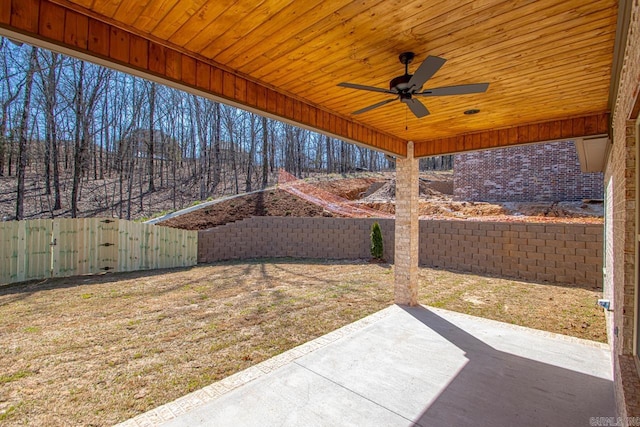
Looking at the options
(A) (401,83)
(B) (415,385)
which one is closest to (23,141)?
(A) (401,83)

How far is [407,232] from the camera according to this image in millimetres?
5133

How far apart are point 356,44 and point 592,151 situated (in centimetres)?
431

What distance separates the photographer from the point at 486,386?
280cm

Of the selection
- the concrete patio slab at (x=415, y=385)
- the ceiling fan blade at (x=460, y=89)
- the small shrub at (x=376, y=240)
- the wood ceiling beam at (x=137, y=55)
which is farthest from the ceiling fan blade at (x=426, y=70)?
the small shrub at (x=376, y=240)

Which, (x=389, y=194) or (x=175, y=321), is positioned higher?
(x=389, y=194)

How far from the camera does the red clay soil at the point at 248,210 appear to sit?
33.9ft

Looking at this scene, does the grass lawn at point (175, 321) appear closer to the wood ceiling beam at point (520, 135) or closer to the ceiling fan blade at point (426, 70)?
the wood ceiling beam at point (520, 135)

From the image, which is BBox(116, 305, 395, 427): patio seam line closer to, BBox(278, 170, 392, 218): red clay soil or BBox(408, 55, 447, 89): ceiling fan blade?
BBox(408, 55, 447, 89): ceiling fan blade

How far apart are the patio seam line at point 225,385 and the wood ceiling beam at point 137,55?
2.59 m

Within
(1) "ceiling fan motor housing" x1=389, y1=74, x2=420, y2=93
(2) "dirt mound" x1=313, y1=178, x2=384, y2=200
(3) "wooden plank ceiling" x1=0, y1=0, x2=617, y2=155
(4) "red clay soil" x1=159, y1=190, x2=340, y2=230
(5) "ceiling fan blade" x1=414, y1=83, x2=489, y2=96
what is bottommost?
(4) "red clay soil" x1=159, y1=190, x2=340, y2=230

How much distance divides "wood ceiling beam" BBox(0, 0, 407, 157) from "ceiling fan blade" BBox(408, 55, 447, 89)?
1.44 meters

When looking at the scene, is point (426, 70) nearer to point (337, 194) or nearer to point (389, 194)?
point (389, 194)

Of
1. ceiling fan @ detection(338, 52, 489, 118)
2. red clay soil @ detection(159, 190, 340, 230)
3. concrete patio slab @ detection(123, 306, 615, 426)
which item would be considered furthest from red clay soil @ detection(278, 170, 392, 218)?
ceiling fan @ detection(338, 52, 489, 118)

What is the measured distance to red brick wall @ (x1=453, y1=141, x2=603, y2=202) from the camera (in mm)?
10328
